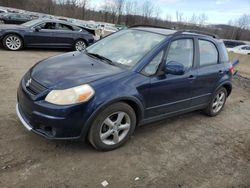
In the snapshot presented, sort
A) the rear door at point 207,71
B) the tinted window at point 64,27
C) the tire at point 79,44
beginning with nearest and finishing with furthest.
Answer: the rear door at point 207,71 < the tinted window at point 64,27 < the tire at point 79,44

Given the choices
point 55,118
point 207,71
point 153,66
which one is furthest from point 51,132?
point 207,71

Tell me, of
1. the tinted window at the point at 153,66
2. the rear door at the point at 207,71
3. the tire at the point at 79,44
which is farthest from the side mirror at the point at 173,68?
the tire at the point at 79,44

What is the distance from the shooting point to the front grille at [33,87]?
329 centimetres

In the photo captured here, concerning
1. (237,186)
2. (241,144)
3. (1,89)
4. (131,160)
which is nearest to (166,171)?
(131,160)

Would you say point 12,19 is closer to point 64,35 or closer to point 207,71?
point 64,35

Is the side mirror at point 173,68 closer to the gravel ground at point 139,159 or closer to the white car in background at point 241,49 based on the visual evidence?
the gravel ground at point 139,159

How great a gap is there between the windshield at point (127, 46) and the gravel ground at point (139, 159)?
125 cm

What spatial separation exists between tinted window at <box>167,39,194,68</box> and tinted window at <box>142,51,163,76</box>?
0.61 ft

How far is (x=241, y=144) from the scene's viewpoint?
4.54 meters

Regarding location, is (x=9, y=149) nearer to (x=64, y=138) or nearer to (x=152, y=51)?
(x=64, y=138)

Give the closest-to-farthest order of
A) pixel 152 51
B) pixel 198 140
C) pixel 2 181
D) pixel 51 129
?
pixel 2 181 → pixel 51 129 → pixel 152 51 → pixel 198 140

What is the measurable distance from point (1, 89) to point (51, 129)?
2907mm

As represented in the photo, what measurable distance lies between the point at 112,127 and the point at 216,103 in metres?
2.84

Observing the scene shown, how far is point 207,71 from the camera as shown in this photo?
4.83 metres
